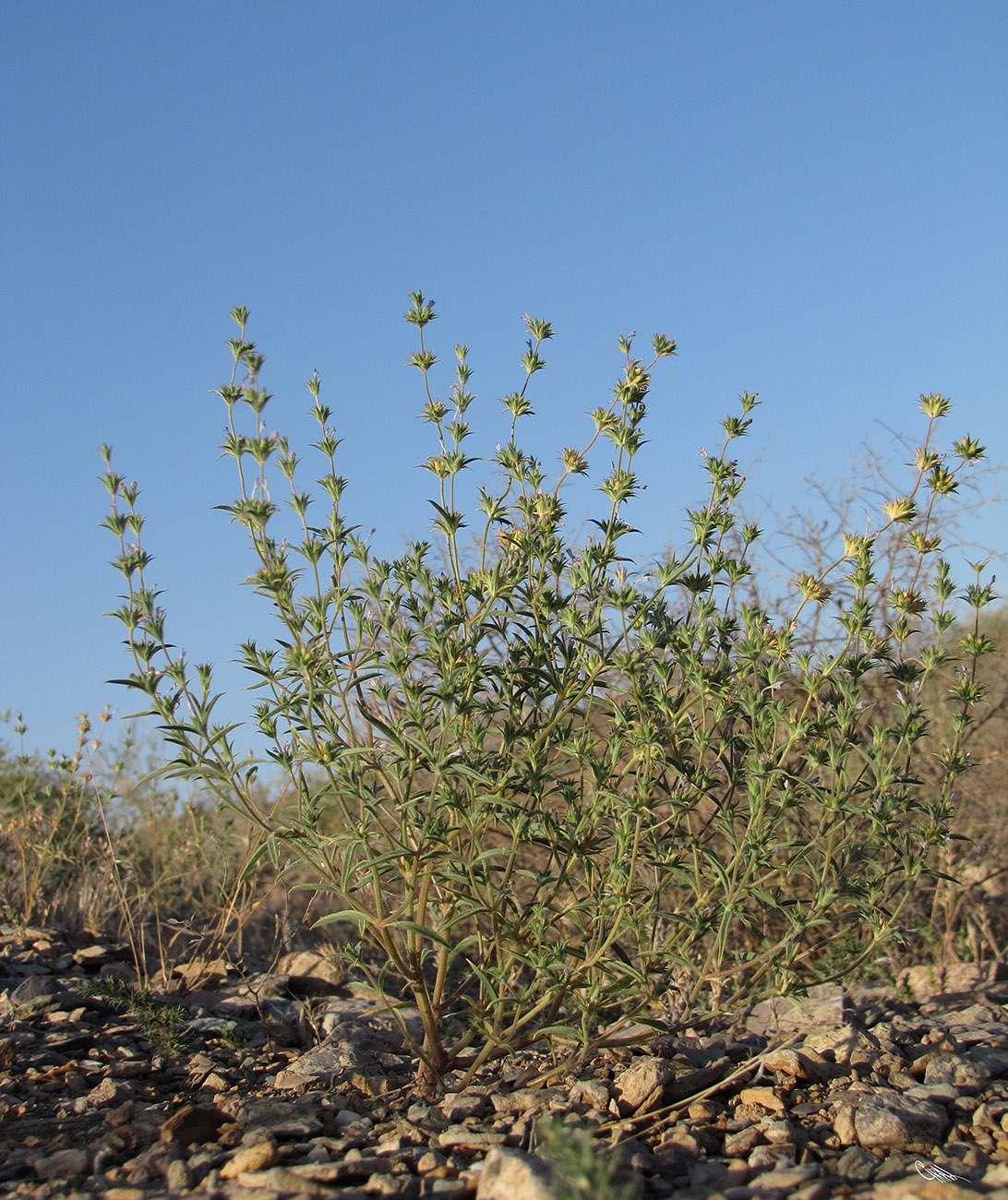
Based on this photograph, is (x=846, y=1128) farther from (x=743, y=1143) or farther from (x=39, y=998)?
(x=39, y=998)

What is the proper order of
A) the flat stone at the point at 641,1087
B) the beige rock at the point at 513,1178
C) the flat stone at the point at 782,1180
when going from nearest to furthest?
the beige rock at the point at 513,1178
the flat stone at the point at 782,1180
the flat stone at the point at 641,1087

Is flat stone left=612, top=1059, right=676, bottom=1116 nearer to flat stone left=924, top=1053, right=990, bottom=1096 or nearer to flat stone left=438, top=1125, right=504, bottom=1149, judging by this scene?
flat stone left=438, top=1125, right=504, bottom=1149

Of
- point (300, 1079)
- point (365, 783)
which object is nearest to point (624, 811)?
point (365, 783)

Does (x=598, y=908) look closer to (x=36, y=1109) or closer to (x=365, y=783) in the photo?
(x=365, y=783)

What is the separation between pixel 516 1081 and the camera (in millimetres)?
3408

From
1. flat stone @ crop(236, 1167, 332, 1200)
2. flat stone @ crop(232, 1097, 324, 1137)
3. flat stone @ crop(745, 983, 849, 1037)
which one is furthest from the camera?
flat stone @ crop(745, 983, 849, 1037)

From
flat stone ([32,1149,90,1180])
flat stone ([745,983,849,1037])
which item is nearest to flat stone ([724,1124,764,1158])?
flat stone ([745,983,849,1037])

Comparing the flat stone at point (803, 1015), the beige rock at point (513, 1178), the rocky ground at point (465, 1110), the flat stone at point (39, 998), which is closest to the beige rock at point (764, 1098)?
the rocky ground at point (465, 1110)

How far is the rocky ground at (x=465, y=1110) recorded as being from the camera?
8.22ft

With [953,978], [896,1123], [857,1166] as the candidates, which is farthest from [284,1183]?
[953,978]

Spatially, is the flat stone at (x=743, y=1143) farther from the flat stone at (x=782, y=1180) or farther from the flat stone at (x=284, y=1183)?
the flat stone at (x=284, y=1183)

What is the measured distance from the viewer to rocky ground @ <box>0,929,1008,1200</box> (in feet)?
8.22

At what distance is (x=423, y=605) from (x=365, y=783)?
601 millimetres

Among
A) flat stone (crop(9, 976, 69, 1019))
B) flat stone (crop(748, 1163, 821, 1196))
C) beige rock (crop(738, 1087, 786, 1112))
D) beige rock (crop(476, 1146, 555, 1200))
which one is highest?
flat stone (crop(9, 976, 69, 1019))
